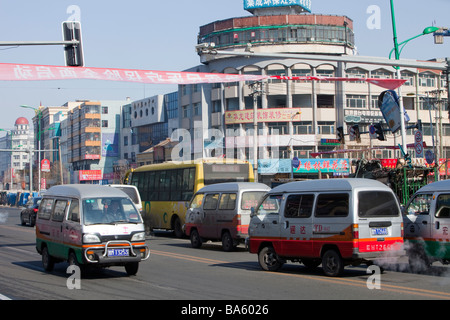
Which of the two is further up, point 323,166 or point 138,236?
point 323,166

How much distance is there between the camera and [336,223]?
12.8 meters

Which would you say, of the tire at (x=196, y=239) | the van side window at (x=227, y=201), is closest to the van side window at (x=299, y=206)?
the van side window at (x=227, y=201)

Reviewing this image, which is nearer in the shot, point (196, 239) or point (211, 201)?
point (211, 201)

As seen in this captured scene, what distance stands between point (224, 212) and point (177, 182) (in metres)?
7.42

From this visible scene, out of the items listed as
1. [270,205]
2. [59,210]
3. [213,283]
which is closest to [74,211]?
[59,210]

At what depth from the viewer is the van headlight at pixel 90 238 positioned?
12.9m

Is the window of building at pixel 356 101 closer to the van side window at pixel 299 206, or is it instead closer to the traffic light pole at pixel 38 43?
the traffic light pole at pixel 38 43


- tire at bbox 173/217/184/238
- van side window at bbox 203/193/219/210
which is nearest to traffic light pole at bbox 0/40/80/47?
van side window at bbox 203/193/219/210

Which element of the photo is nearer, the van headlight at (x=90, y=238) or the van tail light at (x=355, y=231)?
the van tail light at (x=355, y=231)

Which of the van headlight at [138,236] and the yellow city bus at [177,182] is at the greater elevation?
the yellow city bus at [177,182]

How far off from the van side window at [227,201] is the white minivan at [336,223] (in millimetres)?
5426

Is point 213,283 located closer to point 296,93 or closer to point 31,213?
point 31,213
